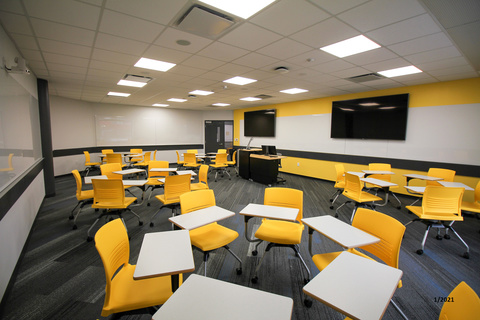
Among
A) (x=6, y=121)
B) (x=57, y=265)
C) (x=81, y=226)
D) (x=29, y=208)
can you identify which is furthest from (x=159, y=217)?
(x=6, y=121)

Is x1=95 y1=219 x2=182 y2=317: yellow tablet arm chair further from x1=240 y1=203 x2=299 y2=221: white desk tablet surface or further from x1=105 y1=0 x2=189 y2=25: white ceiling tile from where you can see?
x1=105 y1=0 x2=189 y2=25: white ceiling tile

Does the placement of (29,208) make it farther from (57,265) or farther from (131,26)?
(131,26)

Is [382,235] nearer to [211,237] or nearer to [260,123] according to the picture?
[211,237]

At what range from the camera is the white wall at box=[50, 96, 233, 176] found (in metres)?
7.64

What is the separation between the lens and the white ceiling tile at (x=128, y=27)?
231 cm

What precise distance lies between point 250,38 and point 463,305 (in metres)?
3.06

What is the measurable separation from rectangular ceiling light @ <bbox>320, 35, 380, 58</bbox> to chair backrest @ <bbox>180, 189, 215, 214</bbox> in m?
2.73

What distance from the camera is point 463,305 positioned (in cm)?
98

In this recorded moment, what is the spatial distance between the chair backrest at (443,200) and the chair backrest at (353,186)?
93 cm

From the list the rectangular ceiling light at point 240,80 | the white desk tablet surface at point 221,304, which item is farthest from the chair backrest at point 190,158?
the white desk tablet surface at point 221,304

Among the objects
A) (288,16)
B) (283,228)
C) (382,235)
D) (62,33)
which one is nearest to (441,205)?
(382,235)

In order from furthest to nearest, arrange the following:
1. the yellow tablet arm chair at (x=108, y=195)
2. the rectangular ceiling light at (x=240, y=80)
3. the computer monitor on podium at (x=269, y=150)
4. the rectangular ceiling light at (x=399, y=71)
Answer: the computer monitor on podium at (x=269, y=150), the rectangular ceiling light at (x=240, y=80), the rectangular ceiling light at (x=399, y=71), the yellow tablet arm chair at (x=108, y=195)

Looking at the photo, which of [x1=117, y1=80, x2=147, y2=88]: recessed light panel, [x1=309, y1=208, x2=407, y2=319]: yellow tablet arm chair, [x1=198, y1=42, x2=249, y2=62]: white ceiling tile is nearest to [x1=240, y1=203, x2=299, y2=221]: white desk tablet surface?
[x1=309, y1=208, x2=407, y2=319]: yellow tablet arm chair

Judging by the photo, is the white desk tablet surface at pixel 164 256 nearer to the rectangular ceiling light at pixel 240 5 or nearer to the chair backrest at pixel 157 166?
the rectangular ceiling light at pixel 240 5
